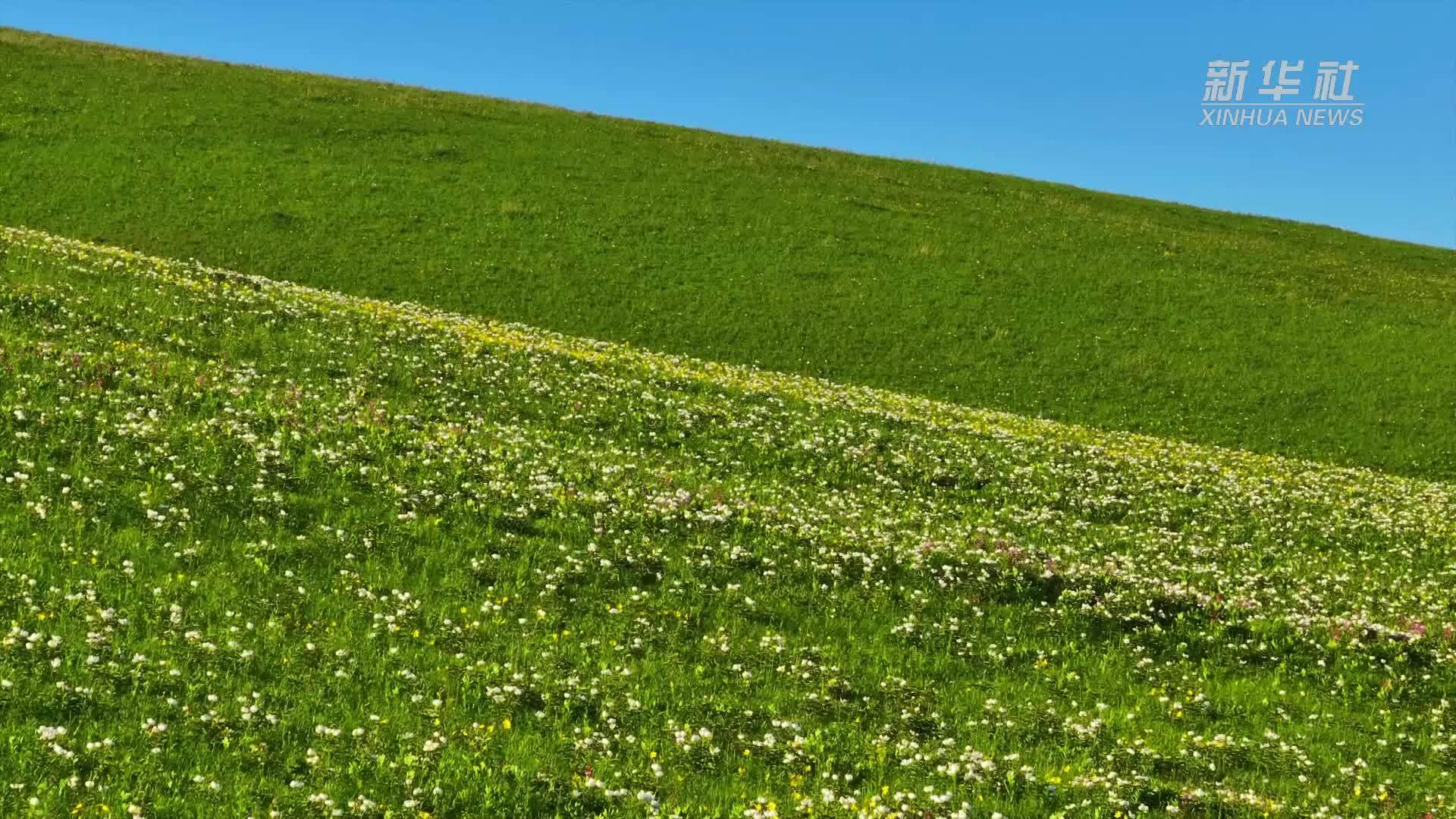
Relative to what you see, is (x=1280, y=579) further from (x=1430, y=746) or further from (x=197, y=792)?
(x=197, y=792)

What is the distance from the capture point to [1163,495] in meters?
22.5

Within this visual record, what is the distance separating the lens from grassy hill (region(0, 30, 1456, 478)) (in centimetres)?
4059

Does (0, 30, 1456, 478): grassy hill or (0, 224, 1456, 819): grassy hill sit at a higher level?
(0, 30, 1456, 478): grassy hill

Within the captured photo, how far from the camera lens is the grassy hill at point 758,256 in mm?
40594

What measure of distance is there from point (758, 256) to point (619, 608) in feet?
134

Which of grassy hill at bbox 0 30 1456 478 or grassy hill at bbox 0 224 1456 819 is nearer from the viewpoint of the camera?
grassy hill at bbox 0 224 1456 819

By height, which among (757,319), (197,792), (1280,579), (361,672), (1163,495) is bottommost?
(197,792)

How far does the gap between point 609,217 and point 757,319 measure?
1461 centimetres

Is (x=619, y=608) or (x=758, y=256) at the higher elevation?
(x=758, y=256)

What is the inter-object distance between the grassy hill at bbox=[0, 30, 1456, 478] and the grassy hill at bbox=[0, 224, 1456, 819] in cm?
1766

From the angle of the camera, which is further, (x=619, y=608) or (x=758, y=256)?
(x=758, y=256)

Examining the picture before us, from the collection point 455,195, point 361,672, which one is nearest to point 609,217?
point 455,195

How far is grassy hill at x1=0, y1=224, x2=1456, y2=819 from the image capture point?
846cm

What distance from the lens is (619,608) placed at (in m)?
12.5
